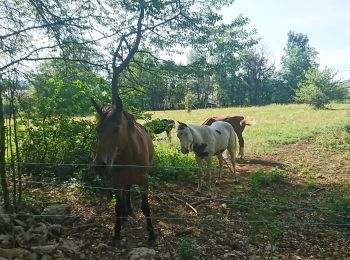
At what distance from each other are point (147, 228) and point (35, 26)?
389 cm

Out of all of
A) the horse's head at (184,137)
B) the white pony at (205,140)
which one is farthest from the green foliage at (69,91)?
the white pony at (205,140)

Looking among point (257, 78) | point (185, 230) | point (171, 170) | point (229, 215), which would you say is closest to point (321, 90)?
point (257, 78)

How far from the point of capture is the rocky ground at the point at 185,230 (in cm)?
467

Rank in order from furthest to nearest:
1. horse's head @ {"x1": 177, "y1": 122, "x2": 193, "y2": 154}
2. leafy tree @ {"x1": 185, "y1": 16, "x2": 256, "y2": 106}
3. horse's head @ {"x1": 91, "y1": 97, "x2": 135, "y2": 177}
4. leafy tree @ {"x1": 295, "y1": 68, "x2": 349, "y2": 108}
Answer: leafy tree @ {"x1": 295, "y1": 68, "x2": 349, "y2": 108}
leafy tree @ {"x1": 185, "y1": 16, "x2": 256, "y2": 106}
horse's head @ {"x1": 177, "y1": 122, "x2": 193, "y2": 154}
horse's head @ {"x1": 91, "y1": 97, "x2": 135, "y2": 177}

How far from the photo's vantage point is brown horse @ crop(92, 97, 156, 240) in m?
4.55

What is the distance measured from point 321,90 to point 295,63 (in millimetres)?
23502

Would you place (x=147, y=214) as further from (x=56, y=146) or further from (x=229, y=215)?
(x=56, y=146)

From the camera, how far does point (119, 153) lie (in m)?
5.05

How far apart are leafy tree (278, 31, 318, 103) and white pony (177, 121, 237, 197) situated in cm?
5375

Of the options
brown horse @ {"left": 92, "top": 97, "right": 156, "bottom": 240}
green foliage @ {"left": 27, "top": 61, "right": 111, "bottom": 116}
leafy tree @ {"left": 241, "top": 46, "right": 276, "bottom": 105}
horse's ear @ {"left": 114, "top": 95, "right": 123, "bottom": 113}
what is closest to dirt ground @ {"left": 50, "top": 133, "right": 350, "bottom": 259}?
brown horse @ {"left": 92, "top": 97, "right": 156, "bottom": 240}

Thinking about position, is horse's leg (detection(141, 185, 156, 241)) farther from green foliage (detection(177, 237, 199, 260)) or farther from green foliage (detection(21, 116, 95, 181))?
green foliage (detection(21, 116, 95, 181))

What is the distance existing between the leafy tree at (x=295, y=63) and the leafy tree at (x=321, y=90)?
10.1 meters

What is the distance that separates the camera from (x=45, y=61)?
6.69 m

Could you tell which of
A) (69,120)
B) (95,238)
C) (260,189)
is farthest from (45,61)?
(260,189)
